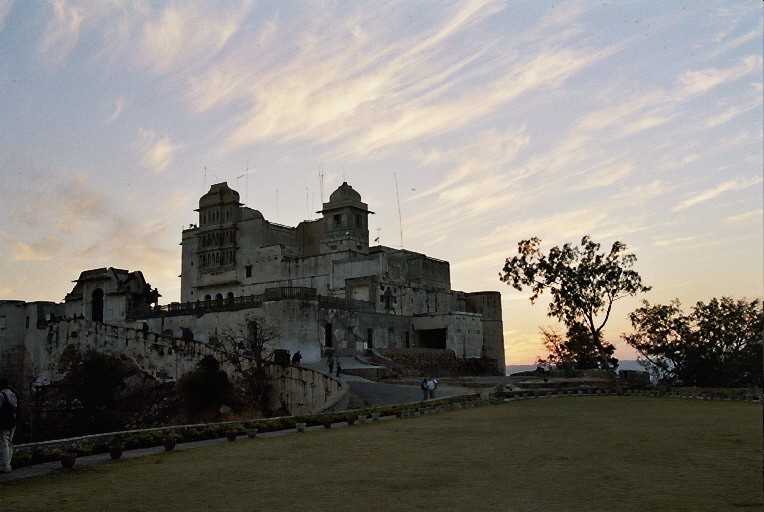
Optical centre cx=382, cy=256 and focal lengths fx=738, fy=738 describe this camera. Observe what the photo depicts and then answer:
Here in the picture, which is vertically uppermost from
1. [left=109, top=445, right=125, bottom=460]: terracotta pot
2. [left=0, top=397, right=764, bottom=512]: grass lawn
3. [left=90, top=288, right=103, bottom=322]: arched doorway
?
[left=90, top=288, right=103, bottom=322]: arched doorway

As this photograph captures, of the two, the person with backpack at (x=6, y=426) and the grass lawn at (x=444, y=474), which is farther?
the person with backpack at (x=6, y=426)

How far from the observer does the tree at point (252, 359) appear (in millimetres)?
39000

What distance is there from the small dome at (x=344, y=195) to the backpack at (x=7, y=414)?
55.2m

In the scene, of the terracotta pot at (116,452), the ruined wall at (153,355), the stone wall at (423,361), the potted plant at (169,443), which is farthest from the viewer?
the stone wall at (423,361)

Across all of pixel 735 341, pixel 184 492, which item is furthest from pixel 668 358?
pixel 184 492

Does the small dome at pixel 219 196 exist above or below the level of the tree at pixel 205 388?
above

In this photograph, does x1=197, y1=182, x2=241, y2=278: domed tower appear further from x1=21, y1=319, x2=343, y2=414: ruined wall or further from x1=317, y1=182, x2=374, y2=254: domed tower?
x1=21, y1=319, x2=343, y2=414: ruined wall

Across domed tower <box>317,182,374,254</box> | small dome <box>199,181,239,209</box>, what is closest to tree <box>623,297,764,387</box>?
domed tower <box>317,182,374,254</box>

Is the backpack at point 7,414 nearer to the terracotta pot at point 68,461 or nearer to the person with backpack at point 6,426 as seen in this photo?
the person with backpack at point 6,426

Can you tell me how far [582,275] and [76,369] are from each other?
1385 inches

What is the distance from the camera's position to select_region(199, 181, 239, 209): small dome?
2717 inches

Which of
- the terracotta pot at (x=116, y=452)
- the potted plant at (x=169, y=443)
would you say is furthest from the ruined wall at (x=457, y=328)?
the terracotta pot at (x=116, y=452)

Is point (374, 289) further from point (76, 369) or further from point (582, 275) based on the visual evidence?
point (76, 369)

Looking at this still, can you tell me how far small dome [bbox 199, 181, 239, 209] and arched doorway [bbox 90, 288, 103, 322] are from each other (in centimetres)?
1231
